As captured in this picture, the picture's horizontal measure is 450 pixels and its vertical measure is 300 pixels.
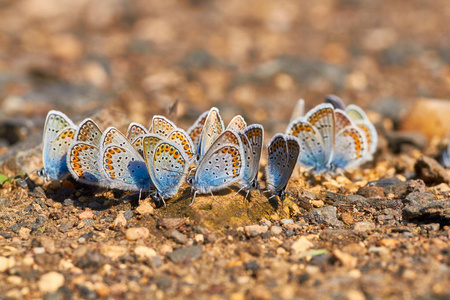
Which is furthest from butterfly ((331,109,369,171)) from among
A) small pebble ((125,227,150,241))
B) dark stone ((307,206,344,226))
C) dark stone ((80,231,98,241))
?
dark stone ((80,231,98,241))

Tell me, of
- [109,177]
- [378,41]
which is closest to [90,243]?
[109,177]

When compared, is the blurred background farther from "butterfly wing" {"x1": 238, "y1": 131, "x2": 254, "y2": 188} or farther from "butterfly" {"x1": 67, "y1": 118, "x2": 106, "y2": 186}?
"butterfly wing" {"x1": 238, "y1": 131, "x2": 254, "y2": 188}

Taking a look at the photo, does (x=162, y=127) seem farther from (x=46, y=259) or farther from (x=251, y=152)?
(x=46, y=259)

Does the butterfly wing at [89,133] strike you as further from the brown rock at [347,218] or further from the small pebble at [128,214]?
the brown rock at [347,218]

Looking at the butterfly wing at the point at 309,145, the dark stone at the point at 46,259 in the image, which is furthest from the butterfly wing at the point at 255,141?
the dark stone at the point at 46,259

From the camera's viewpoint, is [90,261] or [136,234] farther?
[136,234]

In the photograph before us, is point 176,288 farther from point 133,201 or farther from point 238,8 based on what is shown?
point 238,8

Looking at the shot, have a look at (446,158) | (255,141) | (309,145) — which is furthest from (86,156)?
(446,158)
